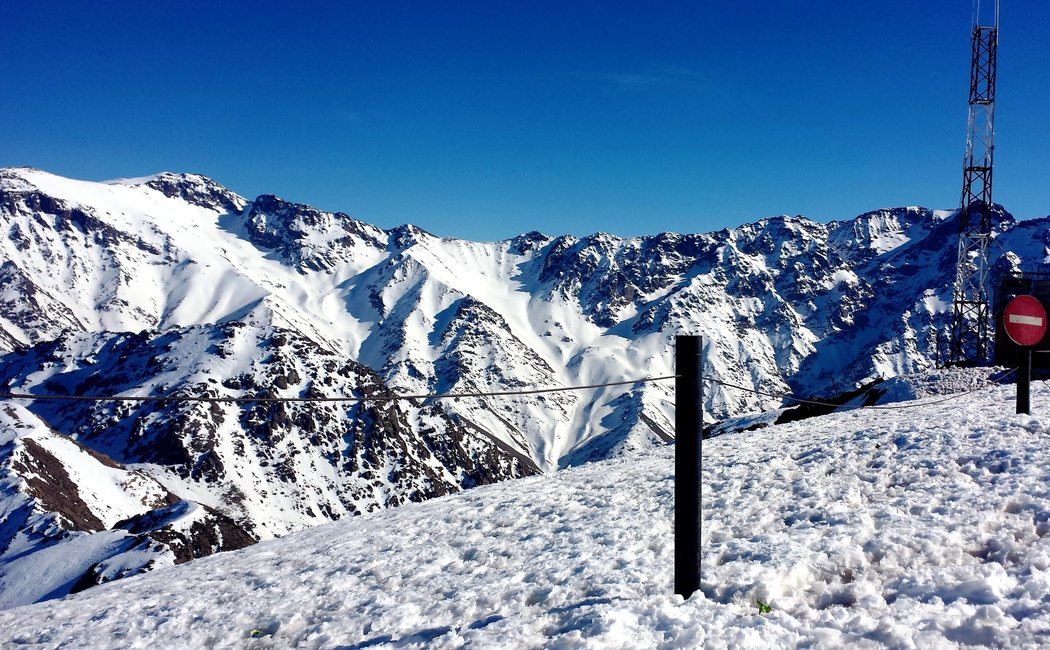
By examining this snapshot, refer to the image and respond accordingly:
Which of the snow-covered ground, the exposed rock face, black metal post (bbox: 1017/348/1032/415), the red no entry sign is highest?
the red no entry sign

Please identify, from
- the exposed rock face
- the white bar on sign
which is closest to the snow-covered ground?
the white bar on sign

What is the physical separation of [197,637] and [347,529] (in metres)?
7.87

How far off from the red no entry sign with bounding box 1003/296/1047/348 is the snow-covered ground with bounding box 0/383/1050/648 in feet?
6.39

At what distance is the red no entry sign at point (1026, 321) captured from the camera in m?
15.3

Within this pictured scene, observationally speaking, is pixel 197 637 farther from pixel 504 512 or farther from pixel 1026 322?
pixel 1026 322

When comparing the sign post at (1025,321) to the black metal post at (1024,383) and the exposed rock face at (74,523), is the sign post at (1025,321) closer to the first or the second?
the black metal post at (1024,383)

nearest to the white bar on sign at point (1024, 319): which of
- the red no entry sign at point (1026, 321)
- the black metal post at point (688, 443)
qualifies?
the red no entry sign at point (1026, 321)

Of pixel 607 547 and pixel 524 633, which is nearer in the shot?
pixel 524 633

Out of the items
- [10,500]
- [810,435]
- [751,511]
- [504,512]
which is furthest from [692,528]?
[10,500]

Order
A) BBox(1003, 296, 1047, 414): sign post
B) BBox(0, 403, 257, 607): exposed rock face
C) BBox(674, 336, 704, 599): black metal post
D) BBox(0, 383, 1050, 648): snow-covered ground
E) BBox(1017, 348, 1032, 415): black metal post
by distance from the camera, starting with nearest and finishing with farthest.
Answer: BBox(0, 383, 1050, 648): snow-covered ground < BBox(674, 336, 704, 599): black metal post < BBox(1003, 296, 1047, 414): sign post < BBox(1017, 348, 1032, 415): black metal post < BBox(0, 403, 257, 607): exposed rock face

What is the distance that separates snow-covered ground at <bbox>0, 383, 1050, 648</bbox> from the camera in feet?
23.2

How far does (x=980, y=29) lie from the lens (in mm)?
43312

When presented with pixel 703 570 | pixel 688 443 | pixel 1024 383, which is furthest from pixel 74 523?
pixel 1024 383

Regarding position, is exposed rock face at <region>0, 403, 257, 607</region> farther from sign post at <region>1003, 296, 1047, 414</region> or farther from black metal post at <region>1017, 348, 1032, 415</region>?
sign post at <region>1003, 296, 1047, 414</region>
